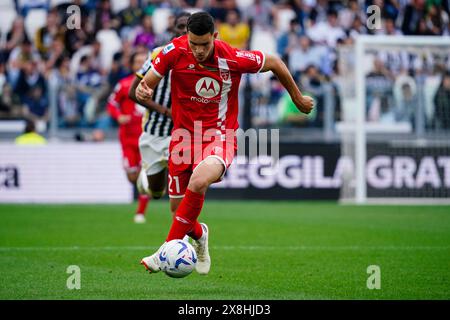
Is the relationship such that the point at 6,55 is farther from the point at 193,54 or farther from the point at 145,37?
the point at 193,54

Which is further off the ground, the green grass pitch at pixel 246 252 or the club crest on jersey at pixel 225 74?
the club crest on jersey at pixel 225 74

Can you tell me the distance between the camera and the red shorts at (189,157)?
8.26 metres

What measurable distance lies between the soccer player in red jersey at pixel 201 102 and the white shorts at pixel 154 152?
259cm

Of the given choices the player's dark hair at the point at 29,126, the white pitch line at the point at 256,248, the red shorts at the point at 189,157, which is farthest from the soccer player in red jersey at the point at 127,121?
the red shorts at the point at 189,157

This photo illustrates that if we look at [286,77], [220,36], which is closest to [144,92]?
[286,77]

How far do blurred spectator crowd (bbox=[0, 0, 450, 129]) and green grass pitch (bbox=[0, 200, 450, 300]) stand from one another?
255cm

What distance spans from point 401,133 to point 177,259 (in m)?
12.3

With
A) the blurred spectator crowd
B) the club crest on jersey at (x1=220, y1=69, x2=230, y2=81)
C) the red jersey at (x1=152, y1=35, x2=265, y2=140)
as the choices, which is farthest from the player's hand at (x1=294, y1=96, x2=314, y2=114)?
the blurred spectator crowd

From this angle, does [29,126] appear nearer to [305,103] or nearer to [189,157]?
[189,157]

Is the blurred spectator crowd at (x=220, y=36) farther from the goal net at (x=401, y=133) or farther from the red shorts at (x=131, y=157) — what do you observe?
the red shorts at (x=131, y=157)

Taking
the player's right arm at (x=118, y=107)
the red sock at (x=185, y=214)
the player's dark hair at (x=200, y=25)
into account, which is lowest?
the red sock at (x=185, y=214)

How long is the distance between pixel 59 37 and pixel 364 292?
1532 cm

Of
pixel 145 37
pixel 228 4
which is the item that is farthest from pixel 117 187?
pixel 228 4

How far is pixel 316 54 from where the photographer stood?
2086cm
